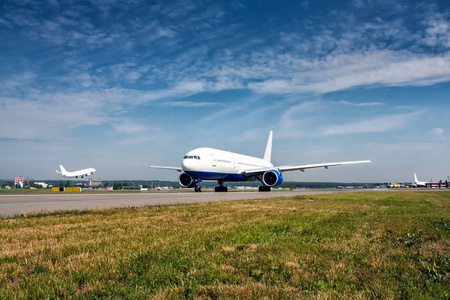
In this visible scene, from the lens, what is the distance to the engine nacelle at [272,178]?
39.8m

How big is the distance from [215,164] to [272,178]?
8.41 m

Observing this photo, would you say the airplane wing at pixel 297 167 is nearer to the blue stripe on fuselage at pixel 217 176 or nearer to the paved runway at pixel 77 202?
the blue stripe on fuselage at pixel 217 176

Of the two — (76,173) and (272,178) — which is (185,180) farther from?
(76,173)

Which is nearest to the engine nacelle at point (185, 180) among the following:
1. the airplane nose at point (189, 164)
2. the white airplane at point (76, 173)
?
the airplane nose at point (189, 164)

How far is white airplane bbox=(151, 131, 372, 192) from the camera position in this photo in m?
36.2

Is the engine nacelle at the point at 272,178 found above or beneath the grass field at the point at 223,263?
above

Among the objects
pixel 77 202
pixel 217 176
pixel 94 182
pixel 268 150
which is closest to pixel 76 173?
pixel 94 182

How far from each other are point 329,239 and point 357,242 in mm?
510

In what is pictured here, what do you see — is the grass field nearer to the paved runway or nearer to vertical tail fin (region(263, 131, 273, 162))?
the paved runway

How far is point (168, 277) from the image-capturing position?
3.65 meters

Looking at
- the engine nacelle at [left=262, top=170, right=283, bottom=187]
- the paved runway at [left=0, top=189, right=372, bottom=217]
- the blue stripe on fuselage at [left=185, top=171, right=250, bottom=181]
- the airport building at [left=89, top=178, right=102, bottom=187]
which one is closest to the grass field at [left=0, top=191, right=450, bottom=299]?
the paved runway at [left=0, top=189, right=372, bottom=217]

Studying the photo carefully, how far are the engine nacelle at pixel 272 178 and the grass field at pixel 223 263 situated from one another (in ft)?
108

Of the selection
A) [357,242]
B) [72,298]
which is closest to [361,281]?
[357,242]

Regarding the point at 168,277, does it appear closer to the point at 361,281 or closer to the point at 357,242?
the point at 361,281
